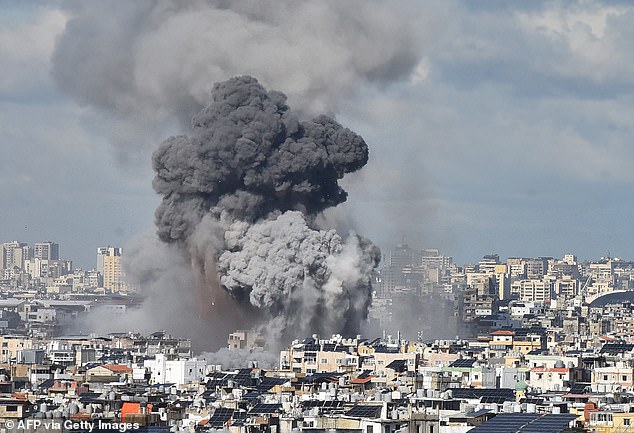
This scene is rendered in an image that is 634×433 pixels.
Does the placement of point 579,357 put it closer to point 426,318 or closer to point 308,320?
point 308,320

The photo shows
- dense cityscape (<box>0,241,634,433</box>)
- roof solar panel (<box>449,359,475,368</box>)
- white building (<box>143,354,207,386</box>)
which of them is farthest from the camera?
white building (<box>143,354,207,386</box>)

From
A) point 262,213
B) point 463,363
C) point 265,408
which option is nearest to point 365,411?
point 265,408

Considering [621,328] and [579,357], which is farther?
[621,328]

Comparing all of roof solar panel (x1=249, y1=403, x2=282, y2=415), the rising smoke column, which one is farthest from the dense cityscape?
the rising smoke column

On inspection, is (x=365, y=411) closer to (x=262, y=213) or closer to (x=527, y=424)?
(x=527, y=424)

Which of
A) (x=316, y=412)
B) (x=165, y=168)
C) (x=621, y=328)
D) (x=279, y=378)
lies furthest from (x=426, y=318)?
(x=316, y=412)

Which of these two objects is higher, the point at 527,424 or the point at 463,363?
the point at 463,363

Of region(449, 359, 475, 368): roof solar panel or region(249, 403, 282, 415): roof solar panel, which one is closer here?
region(249, 403, 282, 415): roof solar panel

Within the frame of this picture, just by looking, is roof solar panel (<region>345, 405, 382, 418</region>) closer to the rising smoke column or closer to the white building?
the white building

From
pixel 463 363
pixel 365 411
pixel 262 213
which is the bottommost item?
pixel 365 411
